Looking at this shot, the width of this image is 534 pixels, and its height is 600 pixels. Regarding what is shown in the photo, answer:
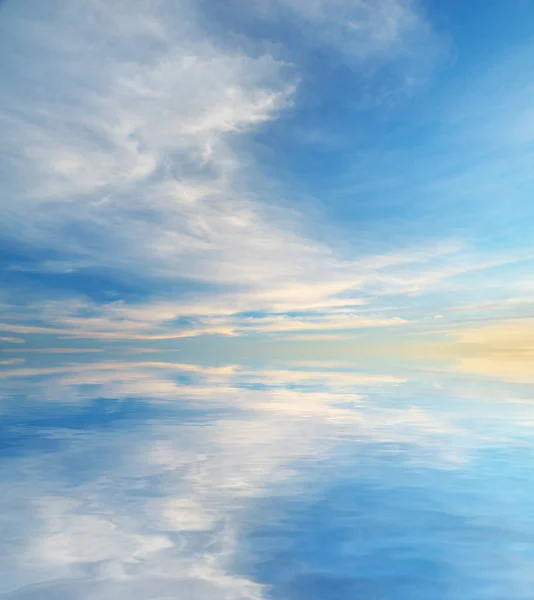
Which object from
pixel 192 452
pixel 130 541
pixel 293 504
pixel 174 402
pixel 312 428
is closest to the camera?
pixel 130 541

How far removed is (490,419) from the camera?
43.1m

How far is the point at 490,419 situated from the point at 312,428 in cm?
1900

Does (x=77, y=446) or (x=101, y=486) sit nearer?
(x=101, y=486)

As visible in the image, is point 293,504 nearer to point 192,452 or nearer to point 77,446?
point 192,452

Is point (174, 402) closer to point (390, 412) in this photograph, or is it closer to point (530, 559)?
point (390, 412)

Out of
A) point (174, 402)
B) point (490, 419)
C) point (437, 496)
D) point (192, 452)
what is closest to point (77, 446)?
point (192, 452)

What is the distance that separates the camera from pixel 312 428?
121 feet

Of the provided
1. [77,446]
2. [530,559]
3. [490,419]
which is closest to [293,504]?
[530,559]

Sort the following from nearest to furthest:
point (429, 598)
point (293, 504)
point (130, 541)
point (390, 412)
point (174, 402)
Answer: point (429, 598) → point (130, 541) → point (293, 504) → point (390, 412) → point (174, 402)

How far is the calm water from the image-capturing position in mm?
11172

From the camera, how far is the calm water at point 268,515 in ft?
36.7

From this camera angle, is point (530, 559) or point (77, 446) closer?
point (530, 559)

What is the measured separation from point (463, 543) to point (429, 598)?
358cm

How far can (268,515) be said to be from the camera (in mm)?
15688
